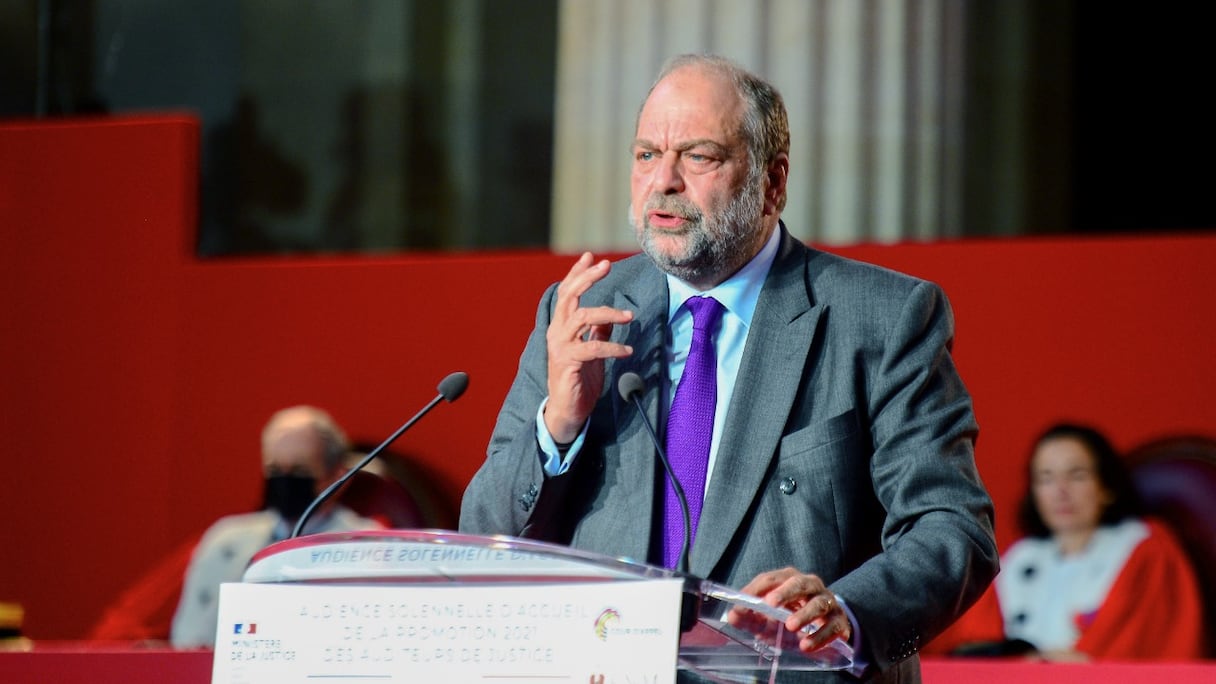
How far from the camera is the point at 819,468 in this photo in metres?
1.74

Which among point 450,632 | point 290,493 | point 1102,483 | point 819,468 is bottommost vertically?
point 290,493

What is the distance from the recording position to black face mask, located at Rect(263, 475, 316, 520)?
4.19m

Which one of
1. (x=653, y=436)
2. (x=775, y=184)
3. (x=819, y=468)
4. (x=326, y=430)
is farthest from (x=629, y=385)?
(x=326, y=430)

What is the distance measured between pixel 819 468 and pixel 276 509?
276 centimetres

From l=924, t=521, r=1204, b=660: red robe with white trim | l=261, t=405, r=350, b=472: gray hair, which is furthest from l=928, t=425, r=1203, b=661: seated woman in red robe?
l=261, t=405, r=350, b=472: gray hair

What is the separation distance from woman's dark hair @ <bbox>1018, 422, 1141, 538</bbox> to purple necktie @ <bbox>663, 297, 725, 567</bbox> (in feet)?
7.00

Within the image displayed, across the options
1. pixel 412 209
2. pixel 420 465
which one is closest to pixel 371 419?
pixel 420 465

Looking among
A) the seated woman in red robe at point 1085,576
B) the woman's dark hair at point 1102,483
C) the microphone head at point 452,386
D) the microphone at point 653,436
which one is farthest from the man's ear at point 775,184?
the woman's dark hair at point 1102,483

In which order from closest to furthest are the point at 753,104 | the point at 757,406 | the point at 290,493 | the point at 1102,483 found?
the point at 757,406 < the point at 753,104 < the point at 1102,483 < the point at 290,493

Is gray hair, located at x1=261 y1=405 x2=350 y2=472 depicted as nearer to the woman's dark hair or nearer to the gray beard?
the woman's dark hair

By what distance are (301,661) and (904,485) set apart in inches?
25.6

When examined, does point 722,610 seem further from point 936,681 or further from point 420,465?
point 420,465

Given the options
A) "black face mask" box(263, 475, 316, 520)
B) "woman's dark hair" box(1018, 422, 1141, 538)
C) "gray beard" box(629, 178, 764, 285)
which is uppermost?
"gray beard" box(629, 178, 764, 285)

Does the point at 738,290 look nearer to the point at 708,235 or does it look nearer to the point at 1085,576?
the point at 708,235
